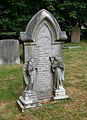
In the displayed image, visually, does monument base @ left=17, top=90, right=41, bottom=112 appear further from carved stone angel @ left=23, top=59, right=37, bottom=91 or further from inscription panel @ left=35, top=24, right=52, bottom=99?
inscription panel @ left=35, top=24, right=52, bottom=99

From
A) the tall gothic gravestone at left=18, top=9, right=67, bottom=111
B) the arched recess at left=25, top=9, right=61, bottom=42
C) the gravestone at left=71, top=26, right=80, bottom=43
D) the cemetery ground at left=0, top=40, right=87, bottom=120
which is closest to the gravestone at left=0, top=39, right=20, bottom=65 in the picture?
the cemetery ground at left=0, top=40, right=87, bottom=120

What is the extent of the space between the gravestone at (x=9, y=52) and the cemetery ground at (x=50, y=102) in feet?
1.67

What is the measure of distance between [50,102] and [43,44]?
127 centimetres

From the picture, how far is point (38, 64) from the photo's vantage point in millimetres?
5387

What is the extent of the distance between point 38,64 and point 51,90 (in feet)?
2.35

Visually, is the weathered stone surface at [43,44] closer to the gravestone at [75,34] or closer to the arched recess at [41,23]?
the arched recess at [41,23]

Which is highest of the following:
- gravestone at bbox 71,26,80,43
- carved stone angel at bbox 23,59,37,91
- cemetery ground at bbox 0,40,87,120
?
gravestone at bbox 71,26,80,43

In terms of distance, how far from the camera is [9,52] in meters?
9.38

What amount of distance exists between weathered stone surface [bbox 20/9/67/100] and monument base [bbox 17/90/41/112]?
239 millimetres

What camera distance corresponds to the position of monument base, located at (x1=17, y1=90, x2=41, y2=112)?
17.0 feet

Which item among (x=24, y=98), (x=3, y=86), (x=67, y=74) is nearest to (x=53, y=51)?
(x=24, y=98)

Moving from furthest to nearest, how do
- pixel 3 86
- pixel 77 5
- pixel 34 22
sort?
pixel 77 5 < pixel 3 86 < pixel 34 22

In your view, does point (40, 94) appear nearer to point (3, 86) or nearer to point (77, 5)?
point (3, 86)

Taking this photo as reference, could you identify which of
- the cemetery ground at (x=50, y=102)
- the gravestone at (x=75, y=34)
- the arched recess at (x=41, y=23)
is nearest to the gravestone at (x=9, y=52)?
the cemetery ground at (x=50, y=102)
